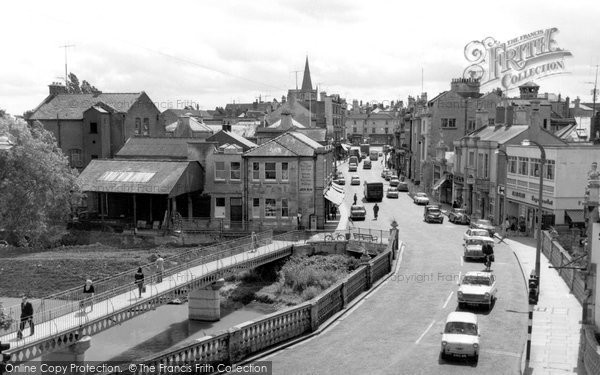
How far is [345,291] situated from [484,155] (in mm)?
36800

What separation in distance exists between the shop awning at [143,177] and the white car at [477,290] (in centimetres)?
3107

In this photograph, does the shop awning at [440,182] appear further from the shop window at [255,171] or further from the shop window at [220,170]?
the shop window at [220,170]

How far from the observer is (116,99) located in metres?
75.6

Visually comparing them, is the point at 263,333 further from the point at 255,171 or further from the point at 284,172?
the point at 255,171

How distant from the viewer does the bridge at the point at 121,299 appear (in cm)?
2560

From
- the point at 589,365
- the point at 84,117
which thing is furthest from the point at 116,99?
the point at 589,365

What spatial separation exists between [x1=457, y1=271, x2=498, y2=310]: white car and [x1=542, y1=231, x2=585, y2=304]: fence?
4.06 m

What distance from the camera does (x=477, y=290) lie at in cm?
3120

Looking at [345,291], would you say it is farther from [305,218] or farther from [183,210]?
[183,210]

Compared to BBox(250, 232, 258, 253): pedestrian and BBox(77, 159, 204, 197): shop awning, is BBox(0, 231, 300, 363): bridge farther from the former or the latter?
BBox(77, 159, 204, 197): shop awning

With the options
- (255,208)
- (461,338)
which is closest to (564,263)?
(461,338)

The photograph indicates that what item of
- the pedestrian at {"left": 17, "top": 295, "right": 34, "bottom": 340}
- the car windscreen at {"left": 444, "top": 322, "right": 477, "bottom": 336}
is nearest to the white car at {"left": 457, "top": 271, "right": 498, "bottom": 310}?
the car windscreen at {"left": 444, "top": 322, "right": 477, "bottom": 336}

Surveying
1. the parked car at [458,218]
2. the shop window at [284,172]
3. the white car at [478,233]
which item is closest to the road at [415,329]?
the white car at [478,233]

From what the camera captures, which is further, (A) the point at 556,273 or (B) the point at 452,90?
(B) the point at 452,90
